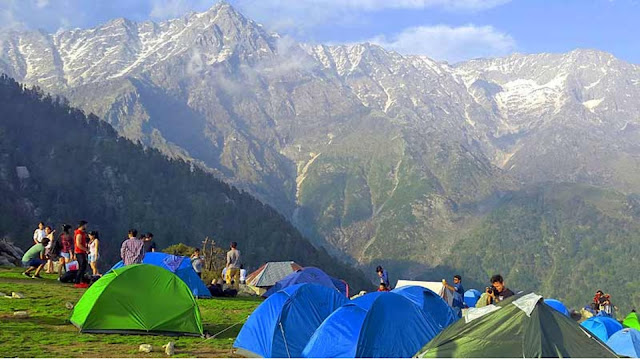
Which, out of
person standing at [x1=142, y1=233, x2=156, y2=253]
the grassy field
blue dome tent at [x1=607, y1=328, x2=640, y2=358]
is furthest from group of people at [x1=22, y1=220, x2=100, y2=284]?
blue dome tent at [x1=607, y1=328, x2=640, y2=358]

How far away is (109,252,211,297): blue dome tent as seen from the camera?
1281 inches

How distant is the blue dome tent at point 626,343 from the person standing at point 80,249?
22031 millimetres

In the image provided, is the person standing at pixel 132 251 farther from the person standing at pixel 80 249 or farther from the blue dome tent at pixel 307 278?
the blue dome tent at pixel 307 278

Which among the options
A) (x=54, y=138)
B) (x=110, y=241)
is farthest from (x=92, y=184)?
(x=110, y=241)

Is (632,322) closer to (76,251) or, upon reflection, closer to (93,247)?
(93,247)

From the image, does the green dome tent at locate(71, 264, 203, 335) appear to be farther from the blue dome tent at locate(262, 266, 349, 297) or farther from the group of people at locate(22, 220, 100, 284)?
the blue dome tent at locate(262, 266, 349, 297)

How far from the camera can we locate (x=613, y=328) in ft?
98.8

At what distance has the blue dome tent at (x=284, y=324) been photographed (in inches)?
788

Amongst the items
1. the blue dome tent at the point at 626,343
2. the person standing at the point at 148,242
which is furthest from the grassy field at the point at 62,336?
the blue dome tent at the point at 626,343

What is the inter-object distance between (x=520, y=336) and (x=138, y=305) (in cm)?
1213

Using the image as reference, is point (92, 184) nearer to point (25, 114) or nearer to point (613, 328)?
point (25, 114)

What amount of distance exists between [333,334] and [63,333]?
8.35 m

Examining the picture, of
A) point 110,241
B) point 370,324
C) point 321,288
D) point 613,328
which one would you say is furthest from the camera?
point 110,241

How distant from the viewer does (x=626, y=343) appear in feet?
82.7
